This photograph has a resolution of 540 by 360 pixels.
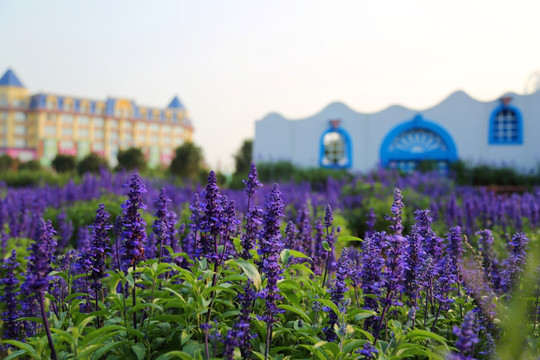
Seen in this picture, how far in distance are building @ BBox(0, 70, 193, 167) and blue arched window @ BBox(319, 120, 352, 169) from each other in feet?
122

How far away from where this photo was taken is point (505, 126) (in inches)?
904

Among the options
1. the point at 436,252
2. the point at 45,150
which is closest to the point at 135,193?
the point at 436,252

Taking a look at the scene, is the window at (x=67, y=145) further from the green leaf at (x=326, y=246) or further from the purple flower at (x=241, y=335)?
the purple flower at (x=241, y=335)

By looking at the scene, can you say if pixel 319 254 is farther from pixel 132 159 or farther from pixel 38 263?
pixel 132 159

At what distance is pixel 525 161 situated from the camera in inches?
896

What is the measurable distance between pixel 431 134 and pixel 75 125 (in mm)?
56612

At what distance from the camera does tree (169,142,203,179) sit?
26.4m

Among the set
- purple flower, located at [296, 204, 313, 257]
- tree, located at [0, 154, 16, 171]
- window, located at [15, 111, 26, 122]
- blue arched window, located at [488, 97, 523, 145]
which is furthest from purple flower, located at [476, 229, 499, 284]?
window, located at [15, 111, 26, 122]

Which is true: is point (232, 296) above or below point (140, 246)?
below

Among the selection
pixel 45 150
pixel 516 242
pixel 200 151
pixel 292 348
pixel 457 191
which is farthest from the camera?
pixel 45 150

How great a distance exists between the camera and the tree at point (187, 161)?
1038 inches

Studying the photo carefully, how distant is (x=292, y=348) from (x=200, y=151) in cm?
2484

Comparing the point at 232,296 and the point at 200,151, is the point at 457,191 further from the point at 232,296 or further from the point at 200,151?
the point at 200,151

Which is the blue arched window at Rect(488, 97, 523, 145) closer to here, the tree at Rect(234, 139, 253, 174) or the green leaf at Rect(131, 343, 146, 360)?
the tree at Rect(234, 139, 253, 174)
